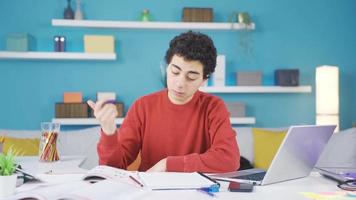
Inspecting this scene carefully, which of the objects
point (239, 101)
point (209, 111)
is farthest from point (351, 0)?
point (209, 111)

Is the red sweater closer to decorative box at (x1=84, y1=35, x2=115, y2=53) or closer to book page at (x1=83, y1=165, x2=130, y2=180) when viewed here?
book page at (x1=83, y1=165, x2=130, y2=180)

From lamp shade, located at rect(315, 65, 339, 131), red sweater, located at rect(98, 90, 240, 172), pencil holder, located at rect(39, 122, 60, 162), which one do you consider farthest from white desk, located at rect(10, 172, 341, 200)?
lamp shade, located at rect(315, 65, 339, 131)

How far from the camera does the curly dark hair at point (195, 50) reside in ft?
5.52

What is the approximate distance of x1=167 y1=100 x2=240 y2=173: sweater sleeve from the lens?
4.85ft

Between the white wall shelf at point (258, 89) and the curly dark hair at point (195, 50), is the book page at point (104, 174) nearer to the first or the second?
the curly dark hair at point (195, 50)

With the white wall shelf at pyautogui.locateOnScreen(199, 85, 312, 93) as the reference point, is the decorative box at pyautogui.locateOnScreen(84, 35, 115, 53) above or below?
above

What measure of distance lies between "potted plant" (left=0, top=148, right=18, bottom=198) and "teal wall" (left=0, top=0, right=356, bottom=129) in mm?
2360

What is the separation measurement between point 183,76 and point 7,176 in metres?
0.84

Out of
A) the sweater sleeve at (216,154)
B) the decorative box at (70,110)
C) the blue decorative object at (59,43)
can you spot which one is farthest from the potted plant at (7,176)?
the blue decorative object at (59,43)

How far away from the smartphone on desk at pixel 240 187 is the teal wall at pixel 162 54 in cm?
232

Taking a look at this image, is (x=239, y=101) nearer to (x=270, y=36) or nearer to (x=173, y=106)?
(x=270, y=36)

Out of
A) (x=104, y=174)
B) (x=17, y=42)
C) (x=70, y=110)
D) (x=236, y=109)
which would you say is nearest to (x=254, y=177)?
(x=104, y=174)

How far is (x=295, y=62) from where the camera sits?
11.8ft

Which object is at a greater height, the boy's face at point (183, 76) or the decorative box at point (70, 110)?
the boy's face at point (183, 76)
